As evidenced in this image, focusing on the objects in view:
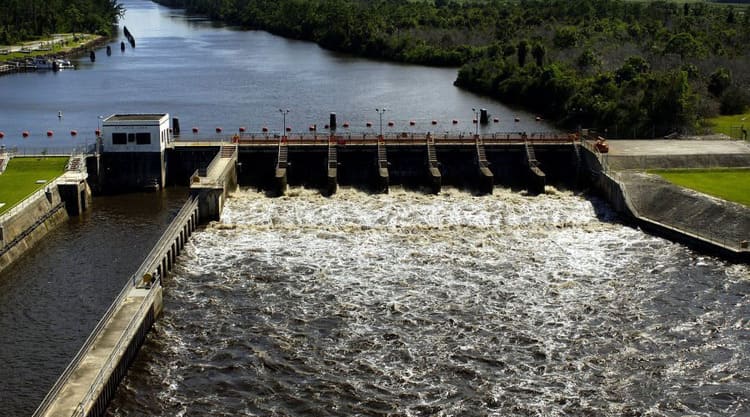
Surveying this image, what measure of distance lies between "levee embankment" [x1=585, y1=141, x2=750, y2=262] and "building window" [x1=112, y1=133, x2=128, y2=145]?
41033mm

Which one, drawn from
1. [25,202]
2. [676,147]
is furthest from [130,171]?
[676,147]

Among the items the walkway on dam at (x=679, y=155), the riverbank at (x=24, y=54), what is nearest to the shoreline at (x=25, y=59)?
the riverbank at (x=24, y=54)

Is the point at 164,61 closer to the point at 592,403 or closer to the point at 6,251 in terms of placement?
the point at 6,251

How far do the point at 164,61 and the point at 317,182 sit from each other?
10678 cm

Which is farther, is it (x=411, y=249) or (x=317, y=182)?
(x=317, y=182)

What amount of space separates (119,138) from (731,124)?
212ft

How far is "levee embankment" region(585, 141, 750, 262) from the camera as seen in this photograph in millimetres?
63594

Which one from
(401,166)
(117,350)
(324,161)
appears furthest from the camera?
(401,166)

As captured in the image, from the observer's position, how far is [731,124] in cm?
9838

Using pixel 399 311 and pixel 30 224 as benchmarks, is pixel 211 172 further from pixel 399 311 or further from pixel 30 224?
pixel 399 311

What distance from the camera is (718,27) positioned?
505 feet

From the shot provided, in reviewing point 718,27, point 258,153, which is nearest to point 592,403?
point 258,153

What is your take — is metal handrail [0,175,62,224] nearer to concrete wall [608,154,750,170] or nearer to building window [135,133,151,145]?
building window [135,133,151,145]

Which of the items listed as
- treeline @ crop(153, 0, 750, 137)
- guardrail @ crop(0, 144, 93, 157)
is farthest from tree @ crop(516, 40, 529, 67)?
guardrail @ crop(0, 144, 93, 157)
